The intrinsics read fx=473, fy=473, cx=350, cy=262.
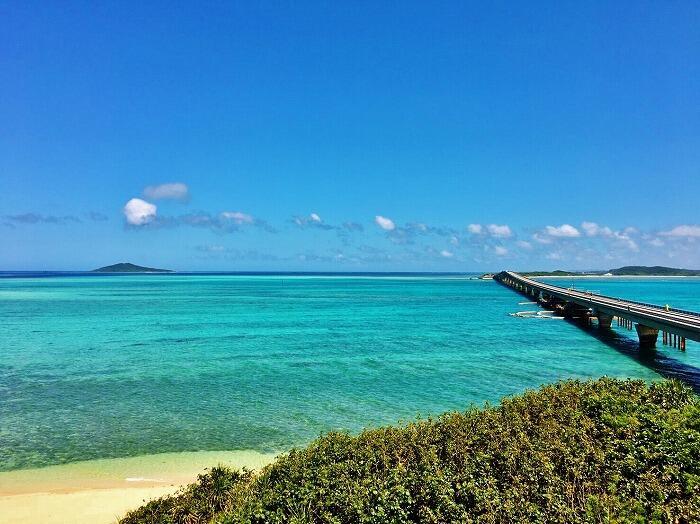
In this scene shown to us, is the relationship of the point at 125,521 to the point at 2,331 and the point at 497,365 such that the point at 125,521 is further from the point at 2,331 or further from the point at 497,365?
the point at 2,331

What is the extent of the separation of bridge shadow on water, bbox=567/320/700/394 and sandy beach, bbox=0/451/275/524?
75.9 ft

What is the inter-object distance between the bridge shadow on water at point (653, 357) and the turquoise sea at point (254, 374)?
0.28m

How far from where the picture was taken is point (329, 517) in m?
7.26

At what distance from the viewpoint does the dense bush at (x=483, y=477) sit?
7355 mm

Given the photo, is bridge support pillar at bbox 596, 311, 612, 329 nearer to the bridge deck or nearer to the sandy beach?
the bridge deck

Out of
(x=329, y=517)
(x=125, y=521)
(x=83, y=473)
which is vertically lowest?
(x=83, y=473)

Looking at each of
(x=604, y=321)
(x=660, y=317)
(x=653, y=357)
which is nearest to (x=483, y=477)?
(x=660, y=317)

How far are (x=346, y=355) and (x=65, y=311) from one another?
49.1 meters

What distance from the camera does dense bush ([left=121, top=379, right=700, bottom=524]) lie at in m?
7.36

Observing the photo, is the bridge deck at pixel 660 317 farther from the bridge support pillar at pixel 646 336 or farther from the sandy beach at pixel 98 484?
the sandy beach at pixel 98 484

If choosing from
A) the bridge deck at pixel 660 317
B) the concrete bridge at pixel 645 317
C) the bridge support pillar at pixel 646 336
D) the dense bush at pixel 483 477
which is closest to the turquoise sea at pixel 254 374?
the bridge support pillar at pixel 646 336

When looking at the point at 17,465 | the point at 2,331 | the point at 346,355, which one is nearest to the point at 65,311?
the point at 2,331

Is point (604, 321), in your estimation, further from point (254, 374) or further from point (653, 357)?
point (254, 374)

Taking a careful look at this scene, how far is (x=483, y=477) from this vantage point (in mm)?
8039
